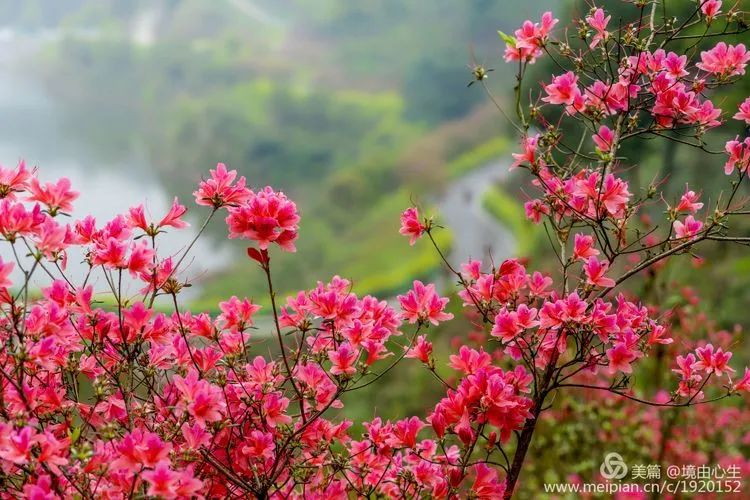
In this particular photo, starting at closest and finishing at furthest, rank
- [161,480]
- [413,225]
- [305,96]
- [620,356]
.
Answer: [161,480] → [620,356] → [413,225] → [305,96]

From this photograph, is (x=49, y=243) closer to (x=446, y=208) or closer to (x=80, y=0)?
(x=446, y=208)

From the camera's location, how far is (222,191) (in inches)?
38.9

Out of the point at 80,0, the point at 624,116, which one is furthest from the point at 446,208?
the point at 80,0

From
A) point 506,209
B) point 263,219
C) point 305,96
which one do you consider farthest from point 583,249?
point 305,96

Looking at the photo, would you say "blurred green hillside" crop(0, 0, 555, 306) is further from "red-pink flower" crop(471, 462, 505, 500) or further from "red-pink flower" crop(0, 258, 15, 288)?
"red-pink flower" crop(0, 258, 15, 288)

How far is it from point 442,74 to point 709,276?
8.40 m

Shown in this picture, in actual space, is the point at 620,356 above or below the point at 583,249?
below

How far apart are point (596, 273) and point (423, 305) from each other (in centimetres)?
26

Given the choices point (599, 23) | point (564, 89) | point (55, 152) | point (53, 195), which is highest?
point (55, 152)

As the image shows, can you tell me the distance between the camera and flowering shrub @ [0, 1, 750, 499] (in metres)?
0.89

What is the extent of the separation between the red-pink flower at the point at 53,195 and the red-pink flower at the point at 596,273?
0.74 m

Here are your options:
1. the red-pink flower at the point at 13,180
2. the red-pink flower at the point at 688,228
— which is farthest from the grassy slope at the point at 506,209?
the red-pink flower at the point at 13,180

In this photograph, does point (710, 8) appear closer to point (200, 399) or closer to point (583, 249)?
point (583, 249)

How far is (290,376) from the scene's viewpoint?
997 mm
